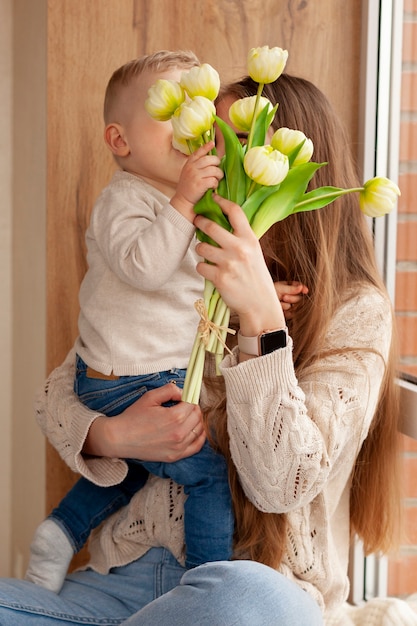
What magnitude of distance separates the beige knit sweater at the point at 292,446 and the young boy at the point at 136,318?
0.06 metres

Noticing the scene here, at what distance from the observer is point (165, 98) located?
1229mm

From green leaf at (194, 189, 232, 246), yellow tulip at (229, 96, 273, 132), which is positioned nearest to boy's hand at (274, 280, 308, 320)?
green leaf at (194, 189, 232, 246)

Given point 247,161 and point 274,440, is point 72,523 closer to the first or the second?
point 274,440

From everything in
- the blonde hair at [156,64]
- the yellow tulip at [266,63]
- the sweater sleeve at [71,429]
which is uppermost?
the blonde hair at [156,64]

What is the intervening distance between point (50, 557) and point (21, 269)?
1021 mm

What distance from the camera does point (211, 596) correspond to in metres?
1.27

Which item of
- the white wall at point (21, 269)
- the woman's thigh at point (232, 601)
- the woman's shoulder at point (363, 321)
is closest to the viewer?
the woman's thigh at point (232, 601)

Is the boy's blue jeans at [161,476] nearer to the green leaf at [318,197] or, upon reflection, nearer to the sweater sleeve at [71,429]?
the sweater sleeve at [71,429]

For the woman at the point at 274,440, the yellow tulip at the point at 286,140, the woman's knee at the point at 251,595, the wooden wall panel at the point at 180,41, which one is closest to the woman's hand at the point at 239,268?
the woman at the point at 274,440

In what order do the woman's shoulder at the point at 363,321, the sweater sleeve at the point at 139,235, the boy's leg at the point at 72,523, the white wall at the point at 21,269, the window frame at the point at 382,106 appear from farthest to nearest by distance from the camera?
the white wall at the point at 21,269 → the window frame at the point at 382,106 → the boy's leg at the point at 72,523 → the woman's shoulder at the point at 363,321 → the sweater sleeve at the point at 139,235

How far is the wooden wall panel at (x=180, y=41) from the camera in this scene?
6.56 feet

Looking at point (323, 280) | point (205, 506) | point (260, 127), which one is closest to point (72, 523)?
point (205, 506)

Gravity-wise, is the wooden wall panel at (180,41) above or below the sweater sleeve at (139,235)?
above

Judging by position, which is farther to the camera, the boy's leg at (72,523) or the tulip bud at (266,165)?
the boy's leg at (72,523)
